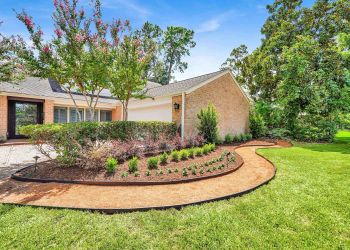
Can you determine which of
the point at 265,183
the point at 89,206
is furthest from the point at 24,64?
the point at 265,183

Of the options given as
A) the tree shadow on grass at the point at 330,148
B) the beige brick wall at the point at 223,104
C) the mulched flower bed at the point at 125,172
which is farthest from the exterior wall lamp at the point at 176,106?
the tree shadow on grass at the point at 330,148

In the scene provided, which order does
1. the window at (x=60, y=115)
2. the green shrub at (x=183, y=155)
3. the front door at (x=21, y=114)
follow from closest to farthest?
the green shrub at (x=183, y=155), the front door at (x=21, y=114), the window at (x=60, y=115)

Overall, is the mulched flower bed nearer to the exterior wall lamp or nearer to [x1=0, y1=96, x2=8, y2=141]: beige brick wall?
the exterior wall lamp

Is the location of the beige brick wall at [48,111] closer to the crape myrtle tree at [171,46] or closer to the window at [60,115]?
the window at [60,115]

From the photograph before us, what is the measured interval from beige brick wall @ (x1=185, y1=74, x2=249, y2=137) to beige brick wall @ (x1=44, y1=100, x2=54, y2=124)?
38.5 feet

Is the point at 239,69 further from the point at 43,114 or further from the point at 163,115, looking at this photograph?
the point at 43,114

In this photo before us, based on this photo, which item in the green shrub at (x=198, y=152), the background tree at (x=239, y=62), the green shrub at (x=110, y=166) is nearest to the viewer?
the green shrub at (x=110, y=166)

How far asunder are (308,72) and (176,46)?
27.2 m

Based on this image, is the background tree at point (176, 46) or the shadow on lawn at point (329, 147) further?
the background tree at point (176, 46)

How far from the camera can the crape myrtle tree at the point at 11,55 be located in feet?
24.5

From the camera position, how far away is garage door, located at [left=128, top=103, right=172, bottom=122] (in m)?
13.4

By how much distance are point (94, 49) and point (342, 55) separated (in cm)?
1901

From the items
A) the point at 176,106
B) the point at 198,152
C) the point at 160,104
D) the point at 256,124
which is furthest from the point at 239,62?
the point at 198,152

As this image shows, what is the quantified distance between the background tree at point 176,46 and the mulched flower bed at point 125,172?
33992 mm
